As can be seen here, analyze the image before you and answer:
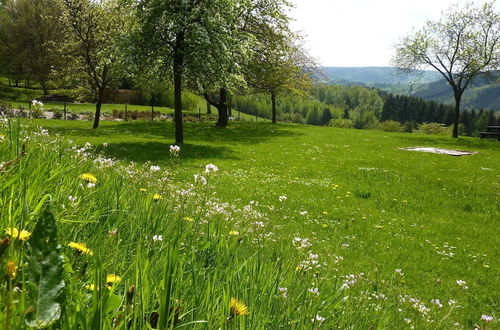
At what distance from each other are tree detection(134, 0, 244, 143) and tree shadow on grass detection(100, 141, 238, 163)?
2848 millimetres

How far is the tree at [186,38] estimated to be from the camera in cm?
2072

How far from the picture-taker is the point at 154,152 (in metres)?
19.2

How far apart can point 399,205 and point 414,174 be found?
7127mm

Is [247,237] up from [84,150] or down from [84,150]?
down

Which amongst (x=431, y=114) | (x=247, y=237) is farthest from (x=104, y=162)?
(x=431, y=114)

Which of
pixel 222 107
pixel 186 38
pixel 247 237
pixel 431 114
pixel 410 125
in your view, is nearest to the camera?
pixel 247 237

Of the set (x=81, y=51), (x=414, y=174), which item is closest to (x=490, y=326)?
(x=414, y=174)

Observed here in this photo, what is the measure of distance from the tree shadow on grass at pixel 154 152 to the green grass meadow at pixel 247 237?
7.5 inches

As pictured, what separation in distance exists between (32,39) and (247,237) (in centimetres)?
7057

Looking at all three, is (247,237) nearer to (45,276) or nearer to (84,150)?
(45,276)

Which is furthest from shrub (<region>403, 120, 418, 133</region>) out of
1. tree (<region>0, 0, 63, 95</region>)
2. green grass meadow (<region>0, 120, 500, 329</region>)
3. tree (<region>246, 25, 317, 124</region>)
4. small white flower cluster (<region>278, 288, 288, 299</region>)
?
small white flower cluster (<region>278, 288, 288, 299</region>)

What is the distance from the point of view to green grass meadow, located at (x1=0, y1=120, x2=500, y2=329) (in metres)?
1.51

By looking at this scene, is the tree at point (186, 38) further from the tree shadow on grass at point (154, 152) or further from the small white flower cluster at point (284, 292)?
the small white flower cluster at point (284, 292)

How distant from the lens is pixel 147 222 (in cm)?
313
